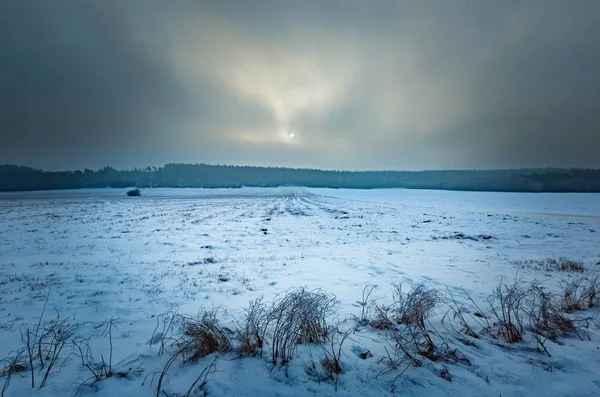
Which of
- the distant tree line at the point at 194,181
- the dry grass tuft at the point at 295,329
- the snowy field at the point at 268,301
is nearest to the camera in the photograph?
the snowy field at the point at 268,301

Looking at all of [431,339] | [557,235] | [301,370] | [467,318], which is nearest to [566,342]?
[467,318]

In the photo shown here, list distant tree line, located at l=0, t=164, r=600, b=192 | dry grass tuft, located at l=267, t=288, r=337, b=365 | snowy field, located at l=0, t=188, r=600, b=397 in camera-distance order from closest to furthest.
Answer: snowy field, located at l=0, t=188, r=600, b=397
dry grass tuft, located at l=267, t=288, r=337, b=365
distant tree line, located at l=0, t=164, r=600, b=192

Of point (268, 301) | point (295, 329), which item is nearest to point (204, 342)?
point (295, 329)

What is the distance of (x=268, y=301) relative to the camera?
22.4 feet

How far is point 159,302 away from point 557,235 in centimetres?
2398

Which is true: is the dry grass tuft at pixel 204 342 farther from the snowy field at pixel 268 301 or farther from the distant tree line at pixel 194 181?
the distant tree line at pixel 194 181

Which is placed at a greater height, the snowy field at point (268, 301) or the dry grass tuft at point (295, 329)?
the dry grass tuft at point (295, 329)

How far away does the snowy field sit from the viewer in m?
3.72

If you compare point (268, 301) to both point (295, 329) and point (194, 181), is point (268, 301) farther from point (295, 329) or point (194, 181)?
point (194, 181)

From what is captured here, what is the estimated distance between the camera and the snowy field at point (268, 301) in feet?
12.2

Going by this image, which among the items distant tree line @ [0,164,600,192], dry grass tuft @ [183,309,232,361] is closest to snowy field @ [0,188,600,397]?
dry grass tuft @ [183,309,232,361]

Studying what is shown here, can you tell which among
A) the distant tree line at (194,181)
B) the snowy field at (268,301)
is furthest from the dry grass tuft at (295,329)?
the distant tree line at (194,181)

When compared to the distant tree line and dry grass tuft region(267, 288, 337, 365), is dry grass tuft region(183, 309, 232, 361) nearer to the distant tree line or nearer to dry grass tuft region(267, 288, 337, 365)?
dry grass tuft region(267, 288, 337, 365)

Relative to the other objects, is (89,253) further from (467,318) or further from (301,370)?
(467,318)
